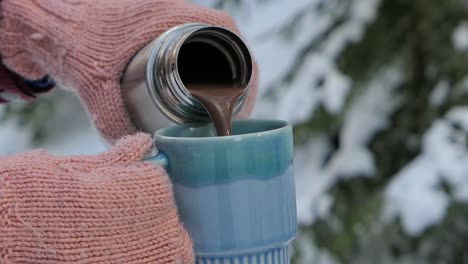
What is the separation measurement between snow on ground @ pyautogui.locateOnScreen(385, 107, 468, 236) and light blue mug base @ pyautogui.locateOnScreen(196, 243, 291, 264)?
2.04 ft

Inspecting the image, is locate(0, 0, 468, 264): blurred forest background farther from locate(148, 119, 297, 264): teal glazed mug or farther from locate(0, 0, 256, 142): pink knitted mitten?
locate(148, 119, 297, 264): teal glazed mug

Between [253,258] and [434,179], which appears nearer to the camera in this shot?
[253,258]

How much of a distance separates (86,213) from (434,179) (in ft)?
2.38

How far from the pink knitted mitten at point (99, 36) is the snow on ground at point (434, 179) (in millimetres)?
520

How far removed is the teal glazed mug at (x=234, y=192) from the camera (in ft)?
0.98

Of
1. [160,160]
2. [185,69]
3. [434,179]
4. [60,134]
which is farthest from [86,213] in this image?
[60,134]

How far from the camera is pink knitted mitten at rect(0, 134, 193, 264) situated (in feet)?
0.96

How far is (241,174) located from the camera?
30 centimetres

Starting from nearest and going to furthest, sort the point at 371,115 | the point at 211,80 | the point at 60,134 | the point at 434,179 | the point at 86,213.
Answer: the point at 86,213 → the point at 211,80 → the point at 434,179 → the point at 371,115 → the point at 60,134

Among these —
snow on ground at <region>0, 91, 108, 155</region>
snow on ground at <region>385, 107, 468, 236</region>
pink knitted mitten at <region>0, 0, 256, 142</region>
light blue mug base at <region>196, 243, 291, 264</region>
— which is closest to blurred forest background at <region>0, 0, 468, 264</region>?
snow on ground at <region>385, 107, 468, 236</region>

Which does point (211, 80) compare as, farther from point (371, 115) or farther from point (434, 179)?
point (371, 115)

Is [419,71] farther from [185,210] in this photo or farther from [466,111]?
[185,210]

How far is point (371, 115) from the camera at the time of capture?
1096mm

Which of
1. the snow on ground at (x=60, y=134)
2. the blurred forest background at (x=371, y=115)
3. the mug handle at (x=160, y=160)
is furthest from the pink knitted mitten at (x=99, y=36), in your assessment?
the snow on ground at (x=60, y=134)
